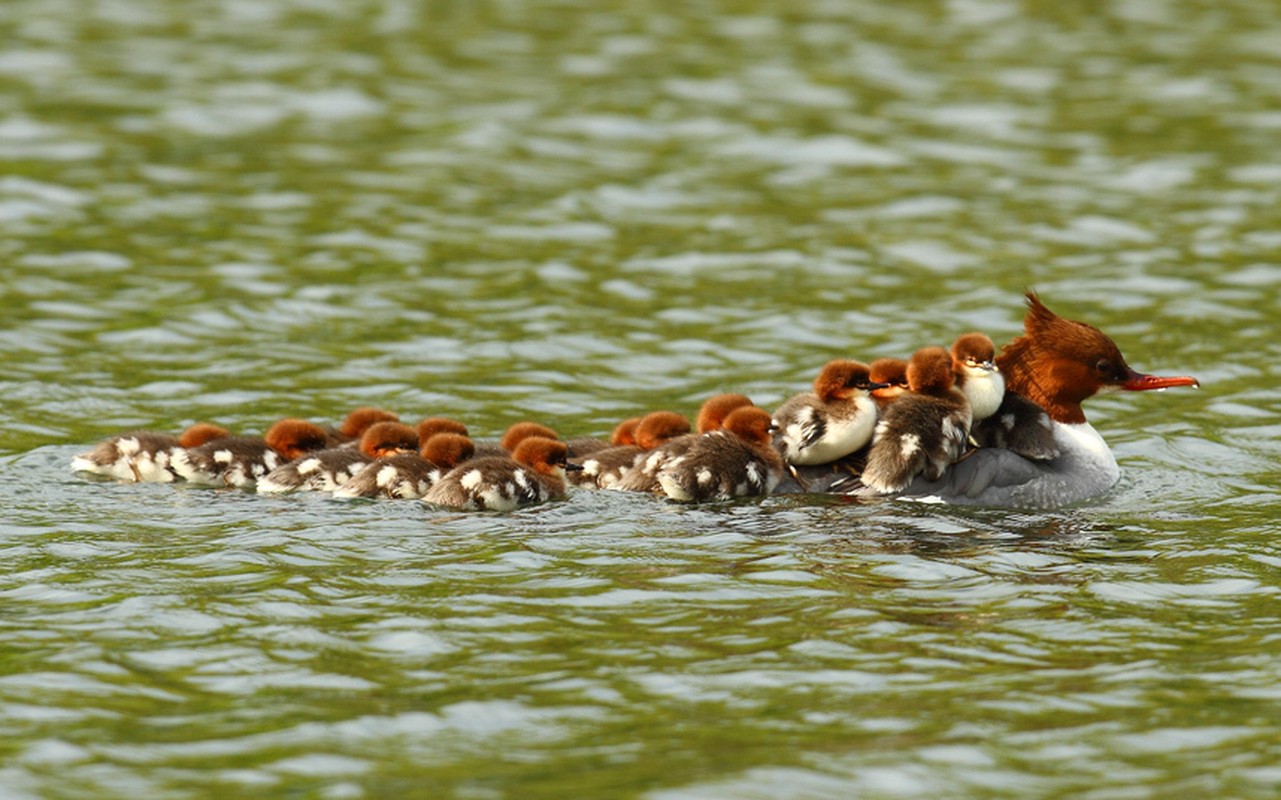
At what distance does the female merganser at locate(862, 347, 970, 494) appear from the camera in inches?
396

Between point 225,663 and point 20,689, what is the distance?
28.6 inches

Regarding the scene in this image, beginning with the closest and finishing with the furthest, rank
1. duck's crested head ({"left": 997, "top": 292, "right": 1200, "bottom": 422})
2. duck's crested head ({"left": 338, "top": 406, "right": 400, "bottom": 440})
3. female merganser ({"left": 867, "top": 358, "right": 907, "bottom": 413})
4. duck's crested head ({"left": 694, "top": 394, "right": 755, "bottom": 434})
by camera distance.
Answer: female merganser ({"left": 867, "top": 358, "right": 907, "bottom": 413})
duck's crested head ({"left": 694, "top": 394, "right": 755, "bottom": 434})
duck's crested head ({"left": 997, "top": 292, "right": 1200, "bottom": 422})
duck's crested head ({"left": 338, "top": 406, "right": 400, "bottom": 440})

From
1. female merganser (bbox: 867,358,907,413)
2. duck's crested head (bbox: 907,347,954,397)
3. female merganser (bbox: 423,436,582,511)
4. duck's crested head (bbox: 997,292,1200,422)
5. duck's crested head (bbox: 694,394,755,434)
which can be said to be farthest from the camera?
duck's crested head (bbox: 997,292,1200,422)

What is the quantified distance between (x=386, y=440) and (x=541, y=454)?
0.81 metres

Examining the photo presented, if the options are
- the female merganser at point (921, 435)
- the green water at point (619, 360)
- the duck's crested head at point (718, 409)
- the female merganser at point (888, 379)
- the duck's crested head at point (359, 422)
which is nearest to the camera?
the green water at point (619, 360)

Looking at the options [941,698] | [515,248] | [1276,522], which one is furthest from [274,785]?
[515,248]

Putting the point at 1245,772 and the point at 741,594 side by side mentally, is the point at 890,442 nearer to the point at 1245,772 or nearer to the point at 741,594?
the point at 741,594

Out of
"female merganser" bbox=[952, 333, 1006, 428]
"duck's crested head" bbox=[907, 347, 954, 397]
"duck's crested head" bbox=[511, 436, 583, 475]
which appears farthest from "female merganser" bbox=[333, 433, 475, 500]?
"female merganser" bbox=[952, 333, 1006, 428]

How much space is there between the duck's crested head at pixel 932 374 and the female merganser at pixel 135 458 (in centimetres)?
366

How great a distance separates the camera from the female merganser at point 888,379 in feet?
34.2

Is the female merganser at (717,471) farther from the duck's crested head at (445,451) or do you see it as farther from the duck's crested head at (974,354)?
the duck's crested head at (974,354)

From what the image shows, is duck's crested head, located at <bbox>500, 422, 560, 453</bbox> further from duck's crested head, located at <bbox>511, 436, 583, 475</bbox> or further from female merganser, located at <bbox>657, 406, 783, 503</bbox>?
female merganser, located at <bbox>657, 406, 783, 503</bbox>

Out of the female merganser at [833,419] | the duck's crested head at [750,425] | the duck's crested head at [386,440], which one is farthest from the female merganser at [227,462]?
the female merganser at [833,419]

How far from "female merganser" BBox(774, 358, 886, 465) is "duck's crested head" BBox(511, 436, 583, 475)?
3.62ft
